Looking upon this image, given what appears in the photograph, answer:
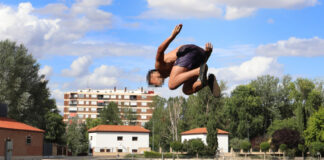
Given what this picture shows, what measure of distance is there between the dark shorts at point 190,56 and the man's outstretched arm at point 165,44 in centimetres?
35

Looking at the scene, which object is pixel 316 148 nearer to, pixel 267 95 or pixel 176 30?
pixel 267 95

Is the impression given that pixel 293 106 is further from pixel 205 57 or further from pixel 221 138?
pixel 205 57

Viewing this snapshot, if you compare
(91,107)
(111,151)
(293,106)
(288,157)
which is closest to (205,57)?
(288,157)

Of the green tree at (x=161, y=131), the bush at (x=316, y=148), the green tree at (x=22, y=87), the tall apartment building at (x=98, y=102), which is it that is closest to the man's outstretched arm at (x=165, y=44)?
the green tree at (x=22, y=87)

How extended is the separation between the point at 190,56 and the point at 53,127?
2601 inches

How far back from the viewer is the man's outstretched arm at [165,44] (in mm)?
7905

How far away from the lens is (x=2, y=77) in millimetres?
60938

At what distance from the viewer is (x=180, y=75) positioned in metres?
7.94

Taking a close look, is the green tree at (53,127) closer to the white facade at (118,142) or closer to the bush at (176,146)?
the white facade at (118,142)

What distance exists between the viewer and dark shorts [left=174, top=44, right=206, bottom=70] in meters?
8.08

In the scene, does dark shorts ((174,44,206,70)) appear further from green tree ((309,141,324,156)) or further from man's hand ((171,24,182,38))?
green tree ((309,141,324,156))

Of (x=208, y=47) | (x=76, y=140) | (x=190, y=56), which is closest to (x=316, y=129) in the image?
(x=76, y=140)

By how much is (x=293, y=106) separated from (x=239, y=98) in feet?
43.6

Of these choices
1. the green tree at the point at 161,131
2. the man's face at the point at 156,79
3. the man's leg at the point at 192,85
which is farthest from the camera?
the green tree at the point at 161,131
